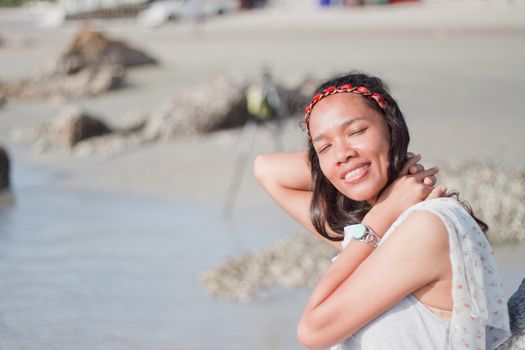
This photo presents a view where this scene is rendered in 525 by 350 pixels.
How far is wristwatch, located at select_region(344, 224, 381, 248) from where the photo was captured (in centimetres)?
203

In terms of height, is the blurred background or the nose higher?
the nose

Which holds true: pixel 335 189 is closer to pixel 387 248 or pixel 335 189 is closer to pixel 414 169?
pixel 414 169

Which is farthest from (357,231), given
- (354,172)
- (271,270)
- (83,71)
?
(83,71)

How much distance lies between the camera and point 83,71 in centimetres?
1581

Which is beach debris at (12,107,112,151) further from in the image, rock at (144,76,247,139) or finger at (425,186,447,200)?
finger at (425,186,447,200)

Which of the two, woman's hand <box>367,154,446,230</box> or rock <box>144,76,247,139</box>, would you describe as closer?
woman's hand <box>367,154,446,230</box>

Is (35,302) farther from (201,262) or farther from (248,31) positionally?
(248,31)

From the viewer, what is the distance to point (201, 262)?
5.66 m

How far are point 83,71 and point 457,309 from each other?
47.8ft

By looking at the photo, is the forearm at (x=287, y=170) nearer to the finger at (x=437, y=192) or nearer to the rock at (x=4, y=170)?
the finger at (x=437, y=192)

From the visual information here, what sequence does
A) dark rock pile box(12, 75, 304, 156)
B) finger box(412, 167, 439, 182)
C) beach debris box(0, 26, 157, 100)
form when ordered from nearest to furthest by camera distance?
finger box(412, 167, 439, 182) → dark rock pile box(12, 75, 304, 156) → beach debris box(0, 26, 157, 100)

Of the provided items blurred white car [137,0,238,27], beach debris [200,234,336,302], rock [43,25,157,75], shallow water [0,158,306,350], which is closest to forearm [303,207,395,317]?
shallow water [0,158,306,350]

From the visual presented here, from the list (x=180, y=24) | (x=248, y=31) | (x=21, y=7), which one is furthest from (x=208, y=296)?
(x=21, y=7)

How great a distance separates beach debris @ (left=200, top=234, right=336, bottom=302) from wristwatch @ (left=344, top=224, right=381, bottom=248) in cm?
280
